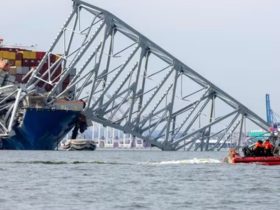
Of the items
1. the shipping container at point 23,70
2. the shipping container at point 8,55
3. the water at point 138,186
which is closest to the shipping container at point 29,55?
the shipping container at point 8,55

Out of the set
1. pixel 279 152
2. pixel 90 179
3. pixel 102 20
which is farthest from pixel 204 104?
pixel 90 179

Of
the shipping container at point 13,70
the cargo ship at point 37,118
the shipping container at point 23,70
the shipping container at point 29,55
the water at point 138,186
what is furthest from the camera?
the shipping container at point 29,55

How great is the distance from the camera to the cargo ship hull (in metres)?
151

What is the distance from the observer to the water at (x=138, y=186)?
56.6 metres

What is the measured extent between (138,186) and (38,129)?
286 feet

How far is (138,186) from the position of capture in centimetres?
6650

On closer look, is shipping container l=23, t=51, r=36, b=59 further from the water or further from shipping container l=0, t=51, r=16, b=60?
the water

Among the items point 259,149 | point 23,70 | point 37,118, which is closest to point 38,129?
point 37,118

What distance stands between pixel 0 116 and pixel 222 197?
9583 centimetres

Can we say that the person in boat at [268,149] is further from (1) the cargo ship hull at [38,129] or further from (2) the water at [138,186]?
(1) the cargo ship hull at [38,129]

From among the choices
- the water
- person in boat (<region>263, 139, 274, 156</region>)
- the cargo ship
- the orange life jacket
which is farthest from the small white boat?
person in boat (<region>263, 139, 274, 156</region>)

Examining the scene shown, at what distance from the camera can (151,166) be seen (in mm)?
89000

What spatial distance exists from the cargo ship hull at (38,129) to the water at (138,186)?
203 feet

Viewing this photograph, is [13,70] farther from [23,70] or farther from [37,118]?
[37,118]
